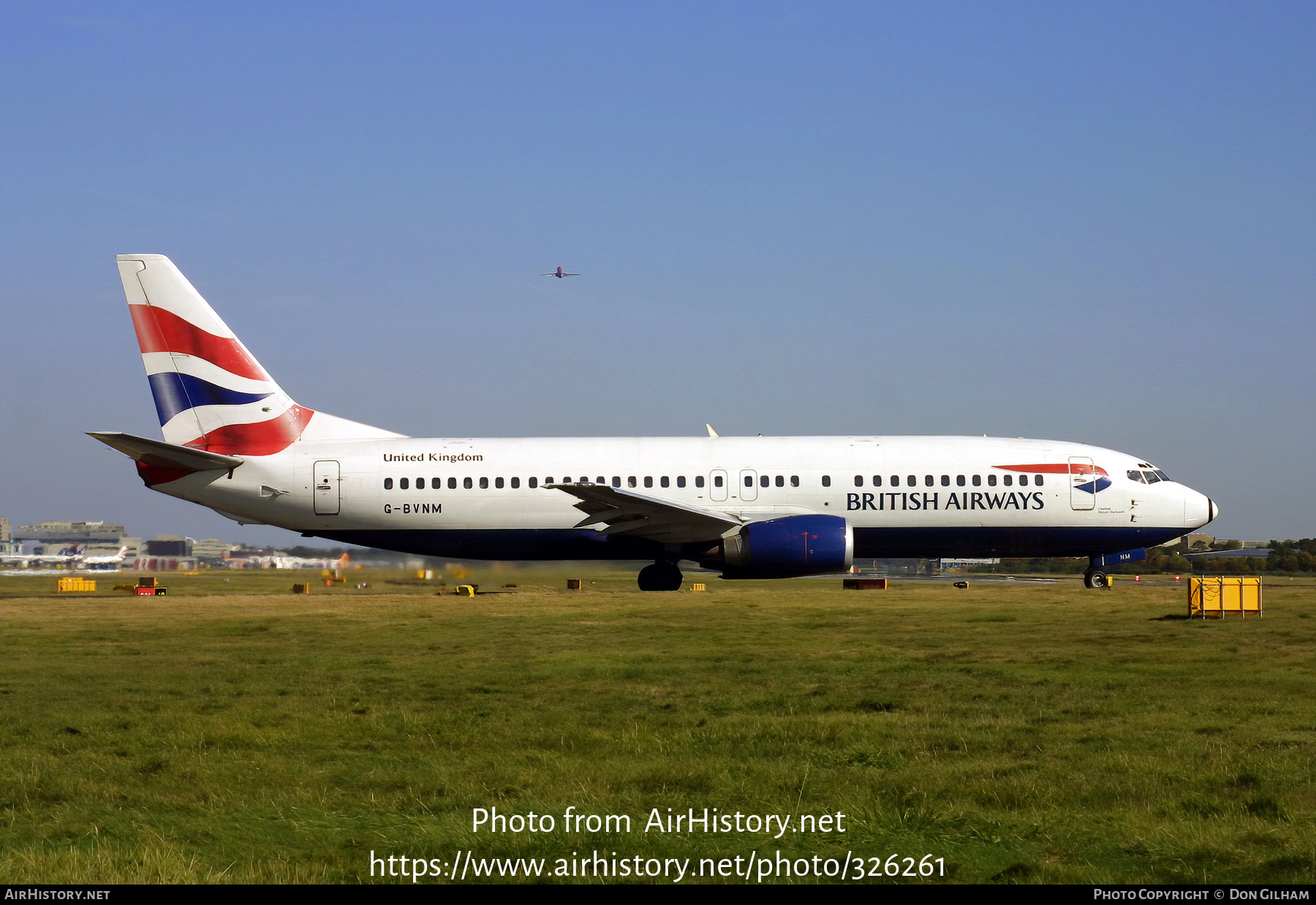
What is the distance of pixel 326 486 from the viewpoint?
2830cm

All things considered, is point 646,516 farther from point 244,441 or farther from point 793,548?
point 244,441

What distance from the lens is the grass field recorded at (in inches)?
269

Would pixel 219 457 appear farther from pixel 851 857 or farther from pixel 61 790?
pixel 851 857

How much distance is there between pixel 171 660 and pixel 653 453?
47.8 ft

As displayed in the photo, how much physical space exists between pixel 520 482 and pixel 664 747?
19101 mm

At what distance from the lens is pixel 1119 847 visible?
22.3ft

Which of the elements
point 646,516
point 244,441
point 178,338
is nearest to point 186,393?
point 178,338

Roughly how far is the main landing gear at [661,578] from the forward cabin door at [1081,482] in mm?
10357

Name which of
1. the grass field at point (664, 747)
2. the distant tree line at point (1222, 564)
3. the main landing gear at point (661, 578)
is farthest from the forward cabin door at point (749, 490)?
the distant tree line at point (1222, 564)

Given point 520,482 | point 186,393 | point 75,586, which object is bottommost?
point 75,586

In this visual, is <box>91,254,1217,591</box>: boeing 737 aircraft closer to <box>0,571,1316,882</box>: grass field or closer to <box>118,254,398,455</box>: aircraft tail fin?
<box>118,254,398,455</box>: aircraft tail fin

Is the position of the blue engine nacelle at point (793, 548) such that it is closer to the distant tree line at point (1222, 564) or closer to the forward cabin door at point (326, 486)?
the forward cabin door at point (326, 486)

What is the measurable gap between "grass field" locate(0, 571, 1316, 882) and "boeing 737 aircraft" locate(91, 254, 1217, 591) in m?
7.85
